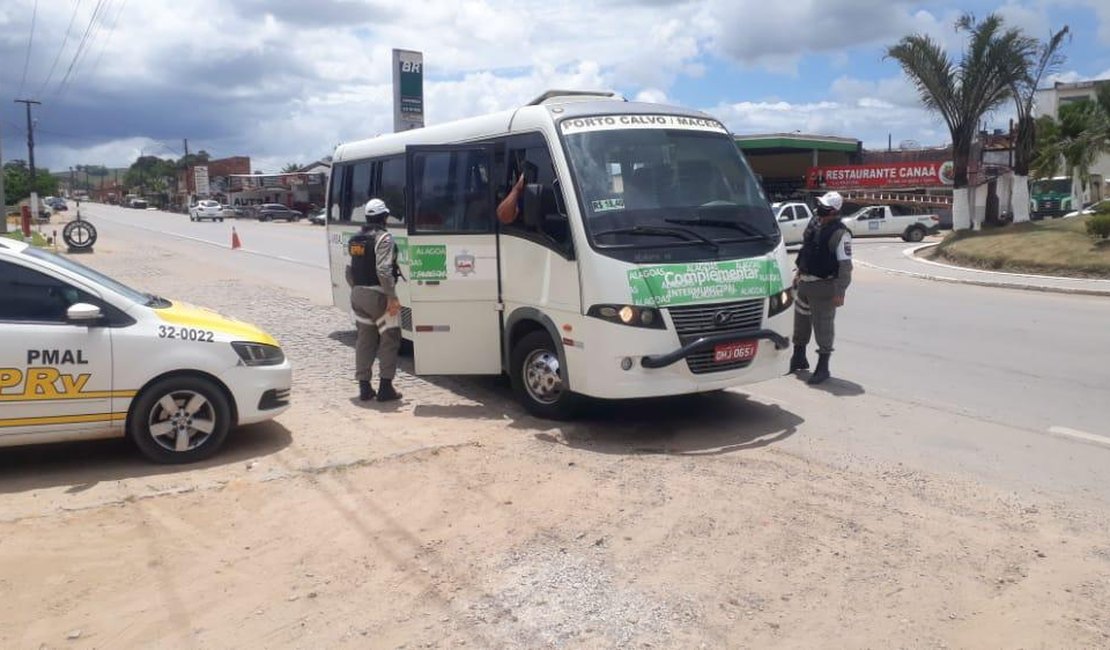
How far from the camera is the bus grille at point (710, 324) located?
278 inches

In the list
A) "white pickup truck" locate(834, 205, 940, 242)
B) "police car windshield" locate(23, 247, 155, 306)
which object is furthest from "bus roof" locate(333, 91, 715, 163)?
"white pickup truck" locate(834, 205, 940, 242)

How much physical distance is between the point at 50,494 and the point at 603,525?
3.56 m

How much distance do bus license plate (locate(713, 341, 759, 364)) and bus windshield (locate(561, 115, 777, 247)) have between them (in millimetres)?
828

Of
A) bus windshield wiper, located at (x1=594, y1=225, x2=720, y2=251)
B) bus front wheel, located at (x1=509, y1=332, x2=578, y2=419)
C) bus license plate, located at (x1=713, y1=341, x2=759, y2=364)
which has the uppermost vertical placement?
bus windshield wiper, located at (x1=594, y1=225, x2=720, y2=251)

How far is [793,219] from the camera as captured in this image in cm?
3177

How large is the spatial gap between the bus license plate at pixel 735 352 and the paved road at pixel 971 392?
0.72 meters

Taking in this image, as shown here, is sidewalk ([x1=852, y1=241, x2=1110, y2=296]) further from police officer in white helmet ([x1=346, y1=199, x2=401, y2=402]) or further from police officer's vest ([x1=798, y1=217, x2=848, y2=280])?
police officer in white helmet ([x1=346, y1=199, x2=401, y2=402])

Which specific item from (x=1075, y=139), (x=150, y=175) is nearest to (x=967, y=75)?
(x=1075, y=139)

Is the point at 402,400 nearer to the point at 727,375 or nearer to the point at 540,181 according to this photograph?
the point at 540,181

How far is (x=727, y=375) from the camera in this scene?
7254 millimetres

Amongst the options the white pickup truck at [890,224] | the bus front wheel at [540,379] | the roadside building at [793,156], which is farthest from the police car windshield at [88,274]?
the roadside building at [793,156]

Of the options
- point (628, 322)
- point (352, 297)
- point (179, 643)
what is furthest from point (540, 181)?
point (179, 643)

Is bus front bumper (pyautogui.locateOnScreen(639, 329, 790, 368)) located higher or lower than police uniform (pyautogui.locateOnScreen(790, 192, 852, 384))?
lower

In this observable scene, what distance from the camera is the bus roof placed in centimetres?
787
